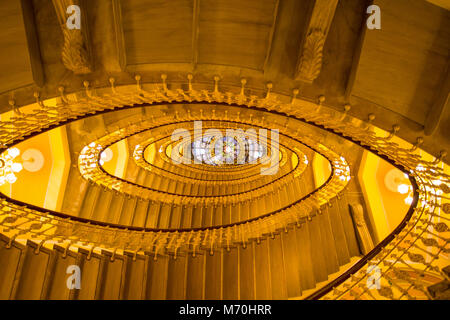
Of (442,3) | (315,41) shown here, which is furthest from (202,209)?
(442,3)

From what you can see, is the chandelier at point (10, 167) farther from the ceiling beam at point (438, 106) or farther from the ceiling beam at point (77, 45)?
the ceiling beam at point (438, 106)

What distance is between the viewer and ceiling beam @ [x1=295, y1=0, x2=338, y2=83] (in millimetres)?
2615

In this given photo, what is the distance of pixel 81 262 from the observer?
12.4 ft

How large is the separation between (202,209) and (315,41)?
5.78m

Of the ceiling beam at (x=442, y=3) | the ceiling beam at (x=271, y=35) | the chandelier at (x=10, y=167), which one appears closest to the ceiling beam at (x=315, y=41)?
the ceiling beam at (x=271, y=35)

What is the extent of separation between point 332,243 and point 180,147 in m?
9.07

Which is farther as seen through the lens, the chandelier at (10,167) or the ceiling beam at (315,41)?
the chandelier at (10,167)

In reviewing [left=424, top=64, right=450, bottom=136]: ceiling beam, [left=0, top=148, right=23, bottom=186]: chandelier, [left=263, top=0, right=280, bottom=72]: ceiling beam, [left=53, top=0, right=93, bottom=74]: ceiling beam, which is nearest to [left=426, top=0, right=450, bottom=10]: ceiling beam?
[left=424, top=64, right=450, bottom=136]: ceiling beam

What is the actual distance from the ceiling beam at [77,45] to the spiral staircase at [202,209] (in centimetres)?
2

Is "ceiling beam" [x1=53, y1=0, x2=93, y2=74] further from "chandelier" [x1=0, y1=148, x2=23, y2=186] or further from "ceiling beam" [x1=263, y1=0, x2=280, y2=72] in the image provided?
"chandelier" [x1=0, y1=148, x2=23, y2=186]

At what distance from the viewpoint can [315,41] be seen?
280 cm

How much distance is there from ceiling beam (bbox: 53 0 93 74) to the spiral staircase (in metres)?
0.02

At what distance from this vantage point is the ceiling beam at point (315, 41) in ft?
8.58
